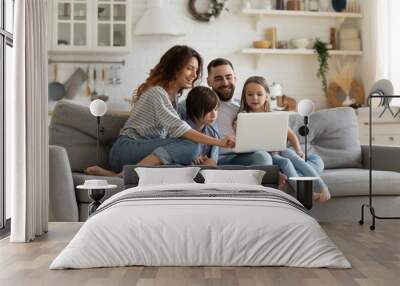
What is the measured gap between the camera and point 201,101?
535 cm

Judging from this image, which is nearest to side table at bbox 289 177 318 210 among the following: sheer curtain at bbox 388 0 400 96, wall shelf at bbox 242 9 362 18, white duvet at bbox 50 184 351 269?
white duvet at bbox 50 184 351 269

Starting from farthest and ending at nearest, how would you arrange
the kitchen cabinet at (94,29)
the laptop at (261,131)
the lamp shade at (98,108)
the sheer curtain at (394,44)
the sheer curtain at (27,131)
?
the kitchen cabinet at (94,29)
the sheer curtain at (394,44)
the lamp shade at (98,108)
the laptop at (261,131)
the sheer curtain at (27,131)

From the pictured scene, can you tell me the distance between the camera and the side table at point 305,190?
15.5 feet

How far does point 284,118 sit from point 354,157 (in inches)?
42.8

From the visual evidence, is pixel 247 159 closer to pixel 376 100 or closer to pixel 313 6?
pixel 376 100

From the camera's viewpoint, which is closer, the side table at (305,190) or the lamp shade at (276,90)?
the side table at (305,190)

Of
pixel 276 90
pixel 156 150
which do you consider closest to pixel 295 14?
pixel 276 90

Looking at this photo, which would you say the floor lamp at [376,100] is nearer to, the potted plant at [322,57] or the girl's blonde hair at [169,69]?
the potted plant at [322,57]

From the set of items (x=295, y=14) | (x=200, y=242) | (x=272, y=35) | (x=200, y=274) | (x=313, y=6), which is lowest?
(x=200, y=274)

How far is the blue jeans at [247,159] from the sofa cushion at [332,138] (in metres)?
0.70

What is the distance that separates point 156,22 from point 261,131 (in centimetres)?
290

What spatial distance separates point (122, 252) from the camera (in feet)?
11.3

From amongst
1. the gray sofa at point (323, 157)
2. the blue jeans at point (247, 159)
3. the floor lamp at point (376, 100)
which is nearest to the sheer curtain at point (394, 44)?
the floor lamp at point (376, 100)

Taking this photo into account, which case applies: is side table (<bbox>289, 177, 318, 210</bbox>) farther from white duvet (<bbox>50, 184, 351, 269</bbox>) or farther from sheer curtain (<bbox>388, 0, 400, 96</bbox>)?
sheer curtain (<bbox>388, 0, 400, 96</bbox>)
